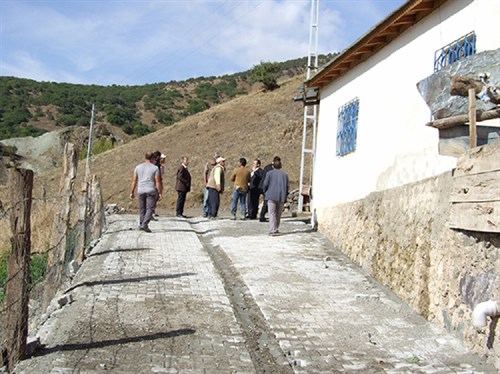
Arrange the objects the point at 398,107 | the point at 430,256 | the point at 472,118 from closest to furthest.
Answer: the point at 472,118
the point at 430,256
the point at 398,107

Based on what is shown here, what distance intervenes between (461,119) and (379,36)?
4.37m

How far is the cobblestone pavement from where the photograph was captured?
18.0ft

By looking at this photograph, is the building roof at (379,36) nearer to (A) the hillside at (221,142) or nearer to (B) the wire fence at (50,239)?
(B) the wire fence at (50,239)

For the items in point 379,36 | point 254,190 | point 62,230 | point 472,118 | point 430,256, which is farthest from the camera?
point 254,190

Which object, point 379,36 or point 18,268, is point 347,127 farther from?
point 18,268

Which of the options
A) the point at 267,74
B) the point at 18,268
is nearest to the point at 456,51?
the point at 18,268

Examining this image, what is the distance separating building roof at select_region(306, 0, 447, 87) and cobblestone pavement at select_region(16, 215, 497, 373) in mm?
3639

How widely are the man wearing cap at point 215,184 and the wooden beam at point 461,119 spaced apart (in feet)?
30.5

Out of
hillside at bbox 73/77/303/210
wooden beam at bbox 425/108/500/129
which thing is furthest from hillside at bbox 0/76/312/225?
→ wooden beam at bbox 425/108/500/129

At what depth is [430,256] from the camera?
23.8 feet

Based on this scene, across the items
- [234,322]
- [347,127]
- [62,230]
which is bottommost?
[234,322]

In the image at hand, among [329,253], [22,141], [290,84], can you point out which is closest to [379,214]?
[329,253]

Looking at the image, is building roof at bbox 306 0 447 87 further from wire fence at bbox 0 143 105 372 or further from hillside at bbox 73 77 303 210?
hillside at bbox 73 77 303 210

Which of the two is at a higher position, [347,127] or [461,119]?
[347,127]
